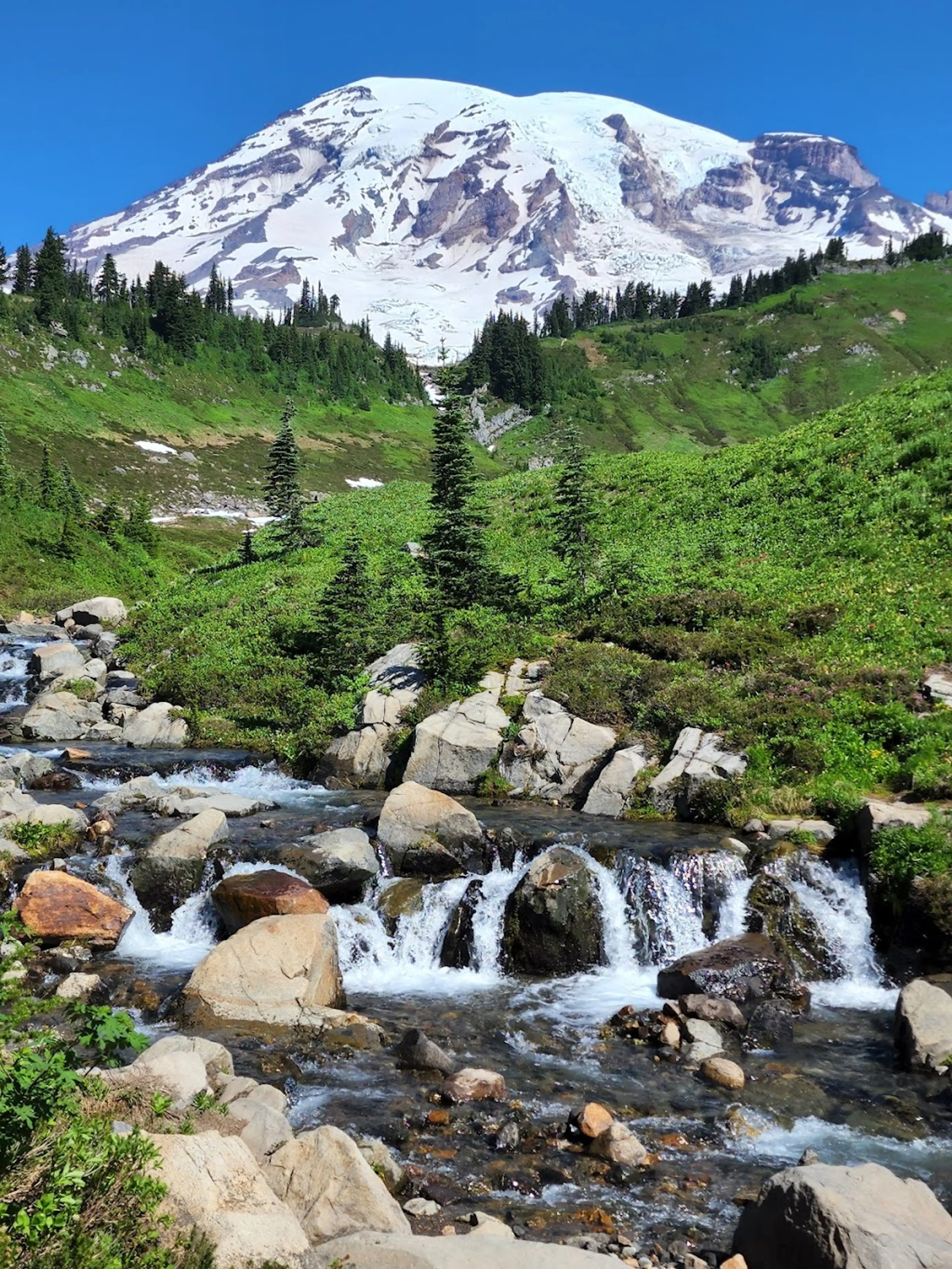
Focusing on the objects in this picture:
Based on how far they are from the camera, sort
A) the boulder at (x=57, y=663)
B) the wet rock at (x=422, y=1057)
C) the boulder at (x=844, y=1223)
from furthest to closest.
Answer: the boulder at (x=57, y=663) → the wet rock at (x=422, y=1057) → the boulder at (x=844, y=1223)

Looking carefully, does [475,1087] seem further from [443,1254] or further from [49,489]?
[49,489]

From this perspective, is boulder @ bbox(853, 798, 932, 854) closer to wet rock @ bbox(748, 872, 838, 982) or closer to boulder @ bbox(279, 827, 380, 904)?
wet rock @ bbox(748, 872, 838, 982)

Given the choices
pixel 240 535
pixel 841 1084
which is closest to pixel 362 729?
pixel 841 1084

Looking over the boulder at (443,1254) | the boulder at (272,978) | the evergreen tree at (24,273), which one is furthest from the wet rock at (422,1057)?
the evergreen tree at (24,273)

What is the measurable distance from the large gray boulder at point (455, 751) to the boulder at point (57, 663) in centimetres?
2037

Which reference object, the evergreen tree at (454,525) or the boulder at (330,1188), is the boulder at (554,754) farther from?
the boulder at (330,1188)

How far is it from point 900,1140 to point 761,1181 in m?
2.28

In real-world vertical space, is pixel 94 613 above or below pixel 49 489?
below

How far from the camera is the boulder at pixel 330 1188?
7402 millimetres

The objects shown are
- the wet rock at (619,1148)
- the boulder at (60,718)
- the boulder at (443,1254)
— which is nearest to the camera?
the boulder at (443,1254)

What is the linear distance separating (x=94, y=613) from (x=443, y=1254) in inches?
1861

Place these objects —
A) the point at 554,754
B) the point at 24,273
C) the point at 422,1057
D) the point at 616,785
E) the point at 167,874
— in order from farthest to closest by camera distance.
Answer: the point at 24,273
the point at 554,754
the point at 616,785
the point at 167,874
the point at 422,1057

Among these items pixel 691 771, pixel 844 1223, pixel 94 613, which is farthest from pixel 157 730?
pixel 844 1223

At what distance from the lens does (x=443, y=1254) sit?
21.4 feet
